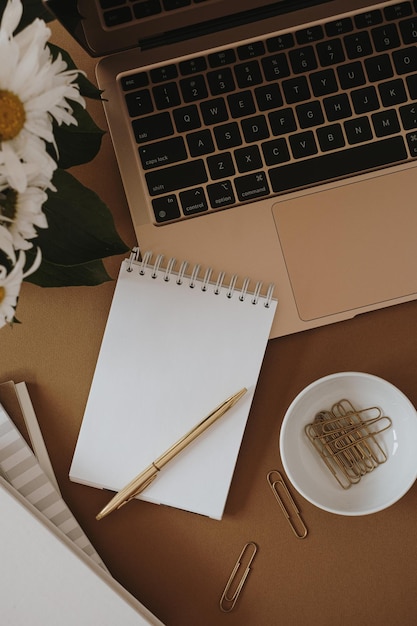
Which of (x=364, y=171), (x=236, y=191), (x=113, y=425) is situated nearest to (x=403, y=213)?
(x=364, y=171)

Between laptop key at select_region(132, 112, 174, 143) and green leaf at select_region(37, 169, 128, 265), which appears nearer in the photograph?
green leaf at select_region(37, 169, 128, 265)

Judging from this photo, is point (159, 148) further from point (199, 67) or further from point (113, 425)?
point (113, 425)

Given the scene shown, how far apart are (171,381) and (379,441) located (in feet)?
0.77

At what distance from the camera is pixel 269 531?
719 millimetres

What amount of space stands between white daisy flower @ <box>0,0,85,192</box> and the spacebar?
307 mm

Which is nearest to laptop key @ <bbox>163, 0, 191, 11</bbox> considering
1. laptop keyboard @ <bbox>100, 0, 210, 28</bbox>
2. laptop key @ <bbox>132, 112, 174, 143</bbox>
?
laptop keyboard @ <bbox>100, 0, 210, 28</bbox>

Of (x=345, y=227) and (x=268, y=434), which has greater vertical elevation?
(x=345, y=227)

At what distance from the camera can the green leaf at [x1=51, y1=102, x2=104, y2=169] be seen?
0.53m

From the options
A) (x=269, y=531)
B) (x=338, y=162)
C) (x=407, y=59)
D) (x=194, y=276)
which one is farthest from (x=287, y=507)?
(x=407, y=59)

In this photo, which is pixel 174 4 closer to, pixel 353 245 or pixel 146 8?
pixel 146 8

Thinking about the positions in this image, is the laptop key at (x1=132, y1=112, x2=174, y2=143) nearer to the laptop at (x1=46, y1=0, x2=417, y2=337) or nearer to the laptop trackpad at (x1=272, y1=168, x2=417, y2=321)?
the laptop at (x1=46, y1=0, x2=417, y2=337)

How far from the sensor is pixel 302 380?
0.72 m

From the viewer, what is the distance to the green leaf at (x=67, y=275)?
0.59 metres

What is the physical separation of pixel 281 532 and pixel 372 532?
101mm
